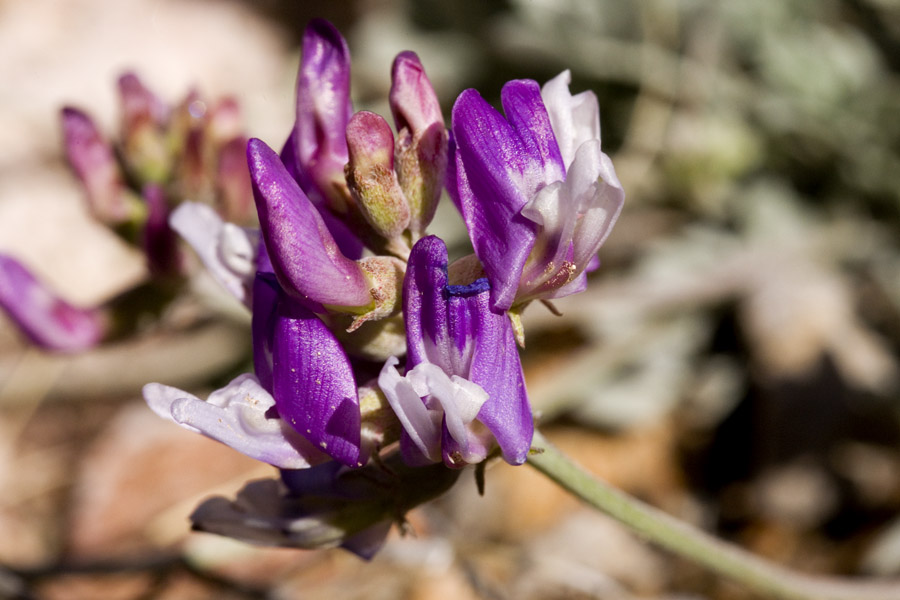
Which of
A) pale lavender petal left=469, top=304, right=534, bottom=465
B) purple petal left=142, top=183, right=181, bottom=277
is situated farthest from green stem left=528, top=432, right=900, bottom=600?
purple petal left=142, top=183, right=181, bottom=277

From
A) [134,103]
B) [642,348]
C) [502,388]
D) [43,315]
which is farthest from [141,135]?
[642,348]

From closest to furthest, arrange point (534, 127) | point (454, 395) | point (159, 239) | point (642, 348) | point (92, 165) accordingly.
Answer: point (454, 395) → point (534, 127) → point (159, 239) → point (92, 165) → point (642, 348)

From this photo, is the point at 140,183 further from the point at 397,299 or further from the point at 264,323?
the point at 397,299

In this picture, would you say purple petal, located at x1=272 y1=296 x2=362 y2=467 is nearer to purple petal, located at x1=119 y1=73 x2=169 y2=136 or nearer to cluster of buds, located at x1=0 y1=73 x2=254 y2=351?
cluster of buds, located at x1=0 y1=73 x2=254 y2=351

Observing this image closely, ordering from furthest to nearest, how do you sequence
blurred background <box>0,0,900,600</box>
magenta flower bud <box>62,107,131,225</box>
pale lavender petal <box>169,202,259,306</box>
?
blurred background <box>0,0,900,600</box> < magenta flower bud <box>62,107,131,225</box> < pale lavender petal <box>169,202,259,306</box>

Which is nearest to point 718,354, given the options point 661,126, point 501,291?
point 661,126
